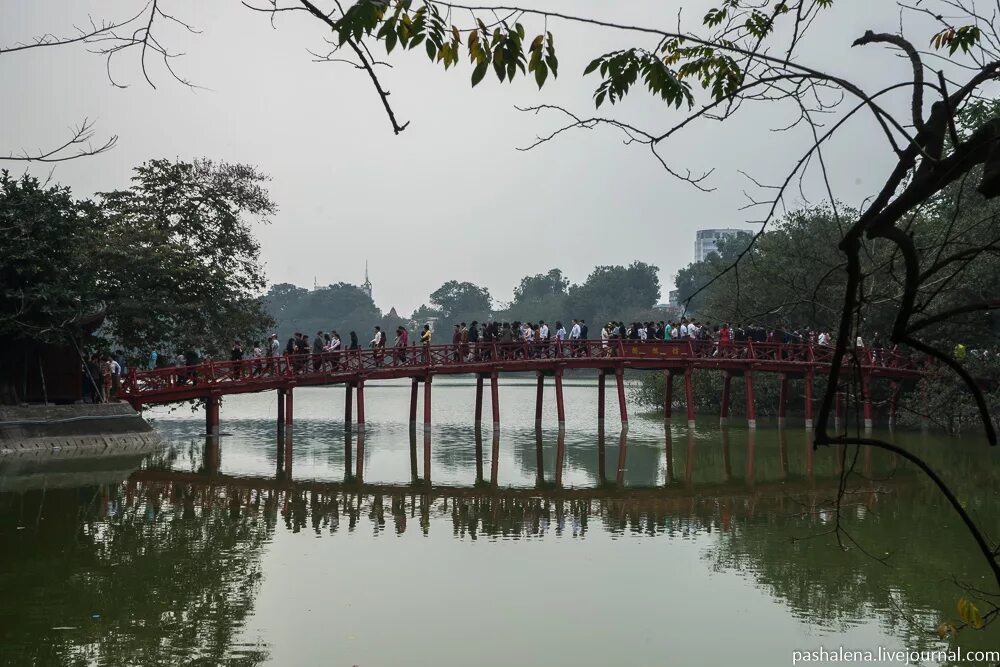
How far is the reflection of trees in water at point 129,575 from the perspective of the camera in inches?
307

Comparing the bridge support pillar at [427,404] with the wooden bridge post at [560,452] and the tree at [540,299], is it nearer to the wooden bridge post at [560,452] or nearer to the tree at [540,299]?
the wooden bridge post at [560,452]

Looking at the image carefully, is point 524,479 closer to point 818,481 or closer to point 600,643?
point 818,481

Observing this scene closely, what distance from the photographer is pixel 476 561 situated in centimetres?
1139

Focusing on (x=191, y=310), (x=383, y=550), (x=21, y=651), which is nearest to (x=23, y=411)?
(x=191, y=310)

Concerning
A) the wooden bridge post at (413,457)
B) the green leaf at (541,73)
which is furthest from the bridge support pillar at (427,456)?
the green leaf at (541,73)

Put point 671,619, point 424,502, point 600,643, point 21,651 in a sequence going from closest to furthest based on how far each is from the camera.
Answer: point 21,651
point 600,643
point 671,619
point 424,502

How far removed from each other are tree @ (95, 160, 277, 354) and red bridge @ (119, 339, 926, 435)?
154 cm

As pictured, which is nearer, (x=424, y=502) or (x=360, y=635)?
(x=360, y=635)

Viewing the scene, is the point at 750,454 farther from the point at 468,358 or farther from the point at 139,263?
the point at 139,263

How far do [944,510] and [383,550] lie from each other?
8.24m

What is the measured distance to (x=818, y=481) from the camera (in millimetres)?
18219

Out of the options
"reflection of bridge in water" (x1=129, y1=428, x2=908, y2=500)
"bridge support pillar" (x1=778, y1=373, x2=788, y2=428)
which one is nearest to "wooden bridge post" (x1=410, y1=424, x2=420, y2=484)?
"reflection of bridge in water" (x1=129, y1=428, x2=908, y2=500)

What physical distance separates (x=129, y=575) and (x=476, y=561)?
3.69 m

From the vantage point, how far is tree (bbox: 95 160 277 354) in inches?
976
